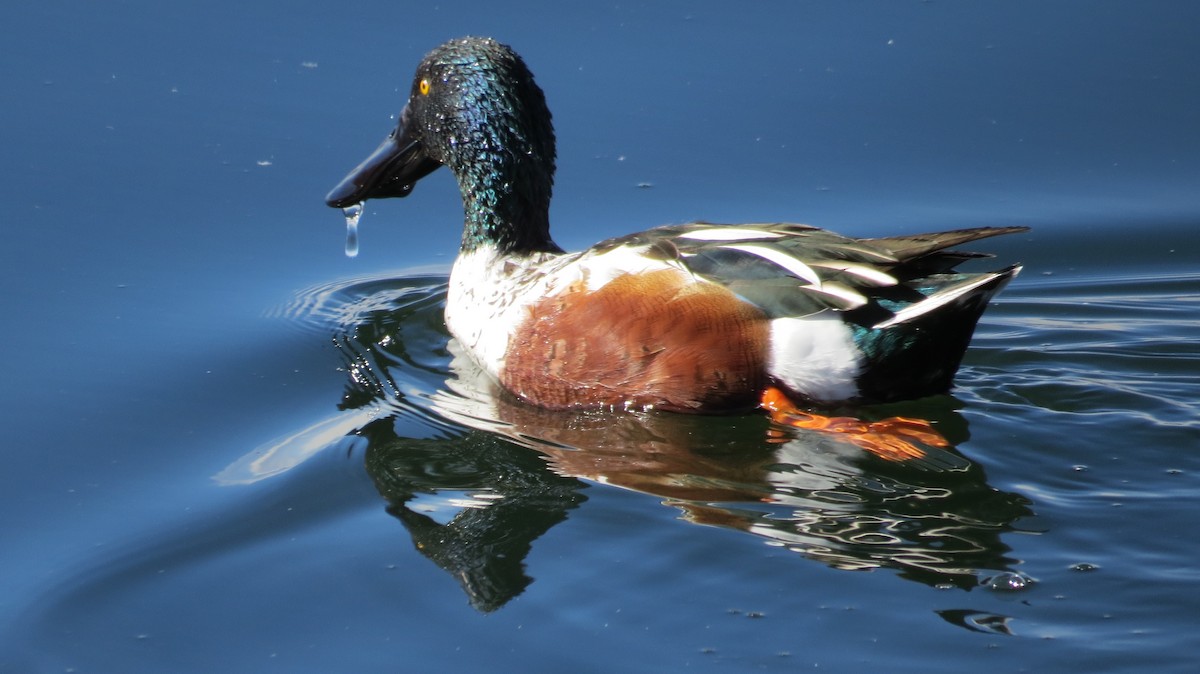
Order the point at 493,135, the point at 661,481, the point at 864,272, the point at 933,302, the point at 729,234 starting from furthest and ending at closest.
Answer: the point at 493,135
the point at 729,234
the point at 864,272
the point at 933,302
the point at 661,481

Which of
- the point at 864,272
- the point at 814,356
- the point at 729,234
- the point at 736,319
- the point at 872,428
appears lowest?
the point at 872,428

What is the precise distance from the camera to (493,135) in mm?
6820

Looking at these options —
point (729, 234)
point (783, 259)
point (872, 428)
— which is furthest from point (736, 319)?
point (872, 428)

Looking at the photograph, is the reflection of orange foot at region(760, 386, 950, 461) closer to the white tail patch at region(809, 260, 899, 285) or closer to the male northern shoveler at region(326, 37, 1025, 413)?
the male northern shoveler at region(326, 37, 1025, 413)

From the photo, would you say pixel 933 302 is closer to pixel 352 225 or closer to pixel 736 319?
pixel 736 319

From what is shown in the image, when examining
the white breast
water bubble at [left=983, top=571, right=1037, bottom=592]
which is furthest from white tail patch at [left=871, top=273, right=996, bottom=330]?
water bubble at [left=983, top=571, right=1037, bottom=592]

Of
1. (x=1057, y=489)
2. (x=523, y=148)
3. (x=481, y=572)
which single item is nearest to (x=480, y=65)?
(x=523, y=148)

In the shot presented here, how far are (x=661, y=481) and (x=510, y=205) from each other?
6.15 feet

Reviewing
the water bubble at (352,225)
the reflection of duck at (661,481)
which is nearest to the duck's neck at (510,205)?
the reflection of duck at (661,481)

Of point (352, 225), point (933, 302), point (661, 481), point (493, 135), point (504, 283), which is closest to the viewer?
point (661, 481)

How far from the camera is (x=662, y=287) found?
5.91m

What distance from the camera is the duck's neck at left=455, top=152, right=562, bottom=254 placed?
269 inches

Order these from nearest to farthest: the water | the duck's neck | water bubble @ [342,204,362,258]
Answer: the water
the duck's neck
water bubble @ [342,204,362,258]

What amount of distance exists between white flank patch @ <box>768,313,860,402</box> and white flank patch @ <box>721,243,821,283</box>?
161mm
